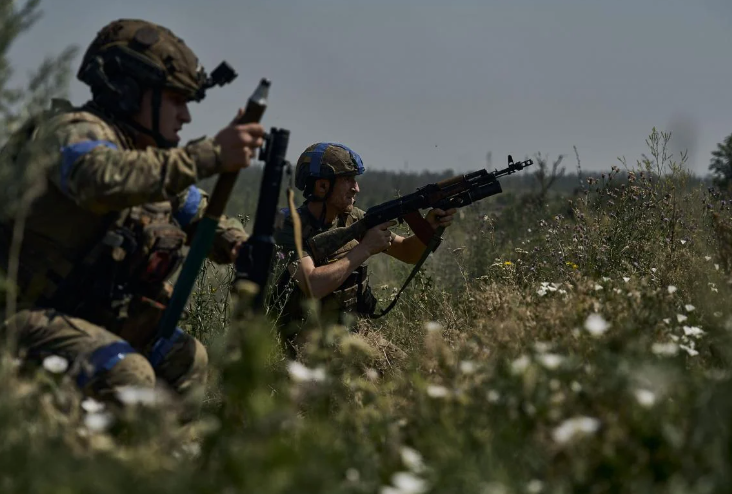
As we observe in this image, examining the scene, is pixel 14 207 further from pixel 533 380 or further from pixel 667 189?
pixel 667 189

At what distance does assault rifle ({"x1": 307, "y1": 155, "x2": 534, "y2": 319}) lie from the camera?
539cm

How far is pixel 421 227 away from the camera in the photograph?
5.64m

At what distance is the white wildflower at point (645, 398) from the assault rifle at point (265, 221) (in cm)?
178

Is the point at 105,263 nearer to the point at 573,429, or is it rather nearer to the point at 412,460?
the point at 412,460

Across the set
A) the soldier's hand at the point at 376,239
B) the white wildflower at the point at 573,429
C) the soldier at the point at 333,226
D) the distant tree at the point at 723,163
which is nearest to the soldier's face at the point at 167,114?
the soldier at the point at 333,226

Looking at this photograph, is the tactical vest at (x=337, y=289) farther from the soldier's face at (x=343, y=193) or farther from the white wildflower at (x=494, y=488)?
the white wildflower at (x=494, y=488)

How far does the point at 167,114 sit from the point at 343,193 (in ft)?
6.75

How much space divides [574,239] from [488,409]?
3.50m

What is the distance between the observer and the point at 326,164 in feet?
18.1

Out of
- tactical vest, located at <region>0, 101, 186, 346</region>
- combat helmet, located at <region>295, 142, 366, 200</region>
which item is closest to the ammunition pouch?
tactical vest, located at <region>0, 101, 186, 346</region>

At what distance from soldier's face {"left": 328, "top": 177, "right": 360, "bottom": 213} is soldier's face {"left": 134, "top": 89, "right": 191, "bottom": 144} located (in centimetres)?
192

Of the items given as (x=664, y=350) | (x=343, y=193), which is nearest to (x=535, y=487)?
(x=664, y=350)

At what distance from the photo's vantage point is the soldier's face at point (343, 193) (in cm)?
558

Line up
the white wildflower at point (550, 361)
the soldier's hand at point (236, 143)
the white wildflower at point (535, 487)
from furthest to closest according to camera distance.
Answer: the soldier's hand at point (236, 143) < the white wildflower at point (550, 361) < the white wildflower at point (535, 487)
